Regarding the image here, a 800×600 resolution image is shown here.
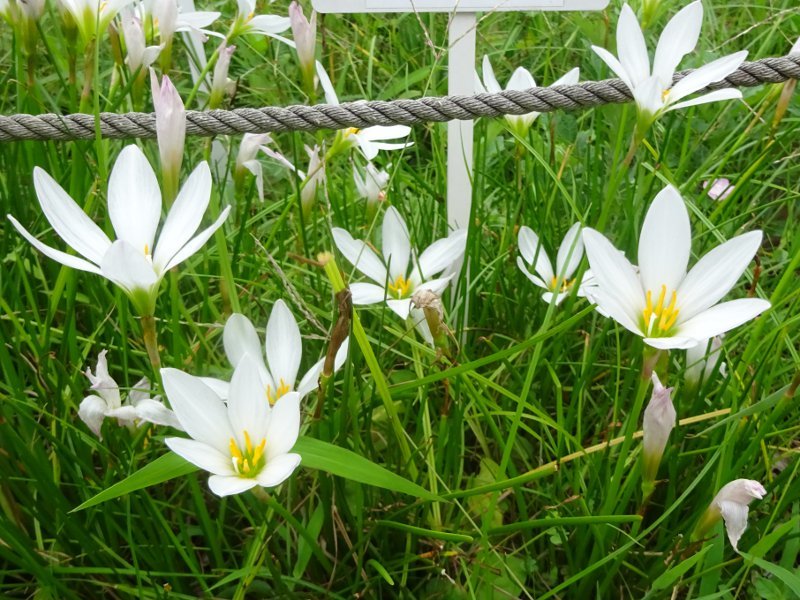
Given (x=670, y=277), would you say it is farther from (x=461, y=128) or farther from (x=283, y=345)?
(x=461, y=128)

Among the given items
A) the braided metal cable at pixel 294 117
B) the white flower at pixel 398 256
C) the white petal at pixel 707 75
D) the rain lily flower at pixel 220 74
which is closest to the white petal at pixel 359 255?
the white flower at pixel 398 256

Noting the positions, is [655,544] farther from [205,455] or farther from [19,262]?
[19,262]

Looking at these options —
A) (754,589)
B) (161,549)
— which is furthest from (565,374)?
(161,549)

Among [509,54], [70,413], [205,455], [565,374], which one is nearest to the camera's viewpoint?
[205,455]

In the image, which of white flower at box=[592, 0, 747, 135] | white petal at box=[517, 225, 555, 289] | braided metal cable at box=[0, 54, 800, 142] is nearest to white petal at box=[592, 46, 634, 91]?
white flower at box=[592, 0, 747, 135]

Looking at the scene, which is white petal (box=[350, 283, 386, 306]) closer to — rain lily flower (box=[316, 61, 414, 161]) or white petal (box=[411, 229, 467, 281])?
white petal (box=[411, 229, 467, 281])

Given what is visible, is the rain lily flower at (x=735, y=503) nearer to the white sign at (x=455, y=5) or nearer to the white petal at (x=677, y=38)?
the white petal at (x=677, y=38)
